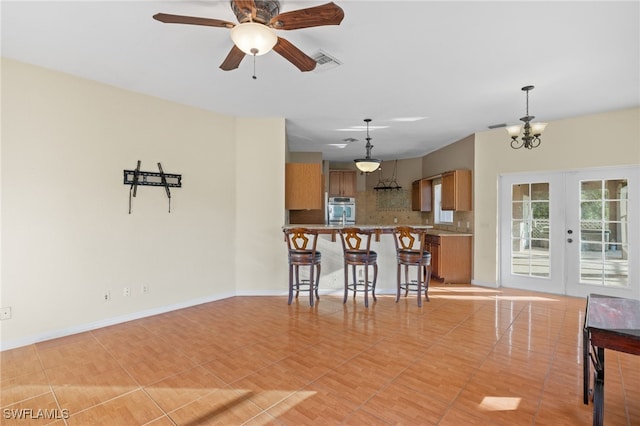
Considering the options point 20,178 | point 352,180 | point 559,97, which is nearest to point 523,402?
point 559,97

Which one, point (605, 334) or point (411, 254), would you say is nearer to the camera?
point (605, 334)

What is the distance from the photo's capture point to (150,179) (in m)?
3.89

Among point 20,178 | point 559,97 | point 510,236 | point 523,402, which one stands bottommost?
point 523,402

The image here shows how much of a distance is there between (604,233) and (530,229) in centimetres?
92

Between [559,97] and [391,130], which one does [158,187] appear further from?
[559,97]

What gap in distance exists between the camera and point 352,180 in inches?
334

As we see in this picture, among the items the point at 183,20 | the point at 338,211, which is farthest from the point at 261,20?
the point at 338,211

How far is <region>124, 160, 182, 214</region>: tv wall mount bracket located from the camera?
3.71m

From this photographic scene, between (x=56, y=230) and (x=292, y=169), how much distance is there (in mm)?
3099

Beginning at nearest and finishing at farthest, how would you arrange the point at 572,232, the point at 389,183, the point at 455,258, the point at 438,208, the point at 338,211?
1. the point at 572,232
2. the point at 455,258
3. the point at 438,208
4. the point at 338,211
5. the point at 389,183

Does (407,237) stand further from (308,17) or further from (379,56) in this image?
(308,17)

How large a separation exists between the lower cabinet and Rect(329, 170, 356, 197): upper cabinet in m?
3.24

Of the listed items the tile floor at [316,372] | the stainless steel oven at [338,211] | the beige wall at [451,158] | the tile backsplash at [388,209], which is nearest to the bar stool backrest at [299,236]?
the tile floor at [316,372]

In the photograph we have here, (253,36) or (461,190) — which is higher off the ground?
(253,36)
